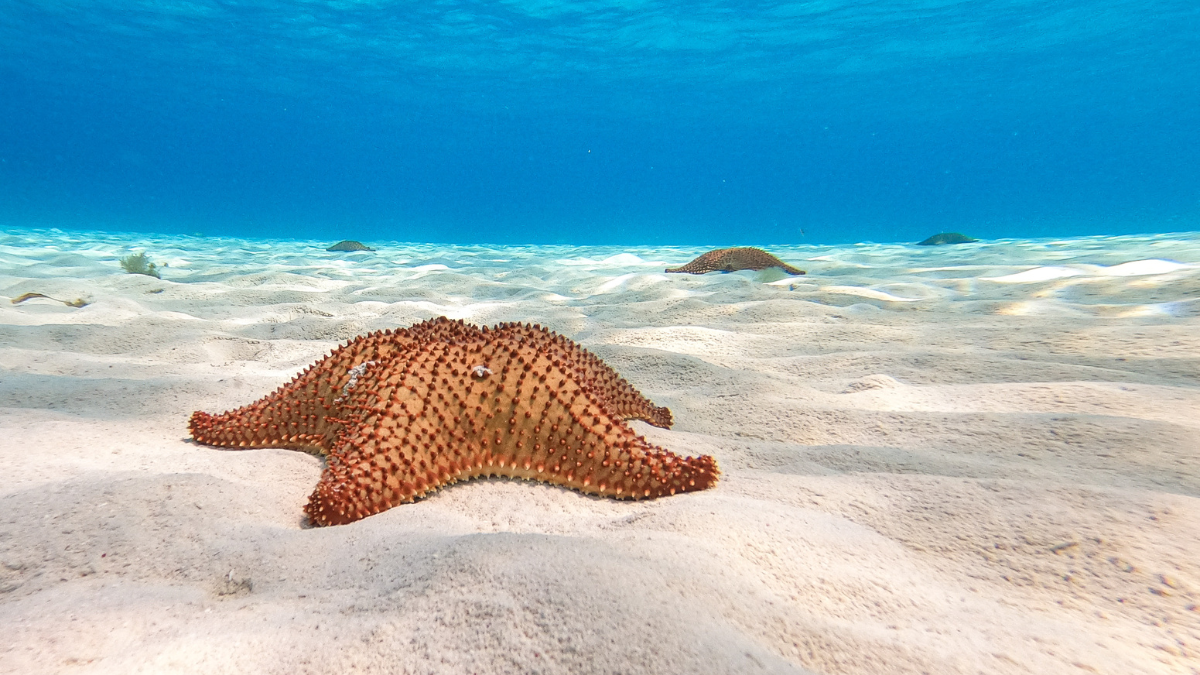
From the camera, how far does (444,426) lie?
7.91 feet

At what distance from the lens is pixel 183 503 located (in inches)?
81.7

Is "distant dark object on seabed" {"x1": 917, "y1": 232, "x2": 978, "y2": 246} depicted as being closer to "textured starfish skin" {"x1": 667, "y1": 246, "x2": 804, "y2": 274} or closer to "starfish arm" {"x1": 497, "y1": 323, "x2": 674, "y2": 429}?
"textured starfish skin" {"x1": 667, "y1": 246, "x2": 804, "y2": 274}

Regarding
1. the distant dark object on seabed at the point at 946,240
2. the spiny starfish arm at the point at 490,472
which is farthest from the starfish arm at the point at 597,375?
the distant dark object on seabed at the point at 946,240

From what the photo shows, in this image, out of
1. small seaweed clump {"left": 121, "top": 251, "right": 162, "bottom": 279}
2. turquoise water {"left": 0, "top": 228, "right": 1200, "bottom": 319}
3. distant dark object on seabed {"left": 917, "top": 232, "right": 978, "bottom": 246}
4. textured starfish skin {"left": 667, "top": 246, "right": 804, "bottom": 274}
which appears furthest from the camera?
distant dark object on seabed {"left": 917, "top": 232, "right": 978, "bottom": 246}

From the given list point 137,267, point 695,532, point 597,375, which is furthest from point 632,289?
point 137,267

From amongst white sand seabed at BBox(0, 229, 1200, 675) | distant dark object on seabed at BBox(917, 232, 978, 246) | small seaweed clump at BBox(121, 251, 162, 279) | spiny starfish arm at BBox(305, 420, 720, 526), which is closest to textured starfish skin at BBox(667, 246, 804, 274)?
white sand seabed at BBox(0, 229, 1200, 675)

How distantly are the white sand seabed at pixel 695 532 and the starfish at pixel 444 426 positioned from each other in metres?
0.09

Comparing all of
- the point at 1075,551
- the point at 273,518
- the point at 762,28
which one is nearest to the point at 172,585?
the point at 273,518

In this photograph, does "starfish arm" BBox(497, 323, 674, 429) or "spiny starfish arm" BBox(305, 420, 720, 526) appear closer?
"spiny starfish arm" BBox(305, 420, 720, 526)

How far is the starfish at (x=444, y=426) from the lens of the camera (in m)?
2.21

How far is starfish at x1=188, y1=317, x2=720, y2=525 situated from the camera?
221 centimetres

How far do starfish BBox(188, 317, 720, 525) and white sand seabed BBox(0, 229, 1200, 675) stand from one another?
0.09 meters

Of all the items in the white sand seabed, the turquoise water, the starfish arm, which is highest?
the turquoise water

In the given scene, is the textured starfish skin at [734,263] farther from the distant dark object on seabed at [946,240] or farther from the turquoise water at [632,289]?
the distant dark object on seabed at [946,240]
